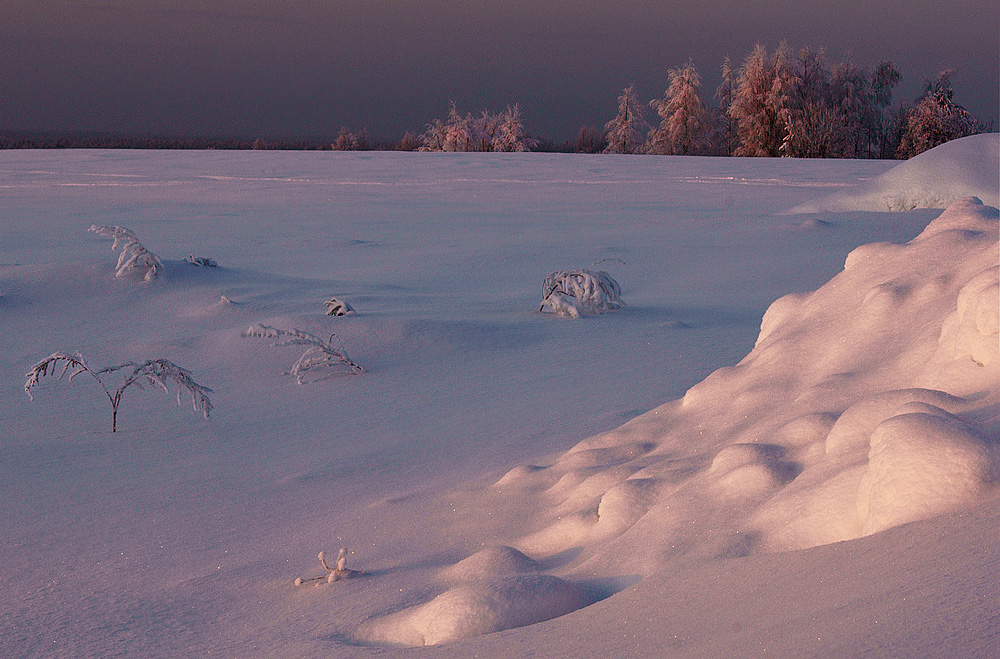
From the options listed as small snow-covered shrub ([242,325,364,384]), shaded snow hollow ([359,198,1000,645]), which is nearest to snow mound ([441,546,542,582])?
shaded snow hollow ([359,198,1000,645])

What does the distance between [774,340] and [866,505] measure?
1.54 m

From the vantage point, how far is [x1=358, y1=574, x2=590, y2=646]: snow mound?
1.49 meters

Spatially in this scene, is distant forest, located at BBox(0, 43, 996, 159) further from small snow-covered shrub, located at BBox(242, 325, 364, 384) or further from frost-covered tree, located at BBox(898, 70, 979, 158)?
small snow-covered shrub, located at BBox(242, 325, 364, 384)

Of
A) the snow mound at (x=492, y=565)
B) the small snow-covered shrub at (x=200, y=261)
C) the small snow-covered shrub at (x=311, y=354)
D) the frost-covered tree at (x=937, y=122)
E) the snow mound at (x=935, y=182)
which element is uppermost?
the frost-covered tree at (x=937, y=122)

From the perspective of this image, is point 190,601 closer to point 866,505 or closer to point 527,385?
point 866,505

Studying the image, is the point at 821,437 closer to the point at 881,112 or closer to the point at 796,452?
the point at 796,452

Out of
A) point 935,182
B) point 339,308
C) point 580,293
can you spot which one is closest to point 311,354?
point 339,308

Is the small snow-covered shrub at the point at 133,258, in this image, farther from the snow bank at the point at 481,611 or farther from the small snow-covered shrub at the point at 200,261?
the snow bank at the point at 481,611

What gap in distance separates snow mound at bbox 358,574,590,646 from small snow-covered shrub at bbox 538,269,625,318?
3964mm

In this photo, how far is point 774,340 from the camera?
2936mm

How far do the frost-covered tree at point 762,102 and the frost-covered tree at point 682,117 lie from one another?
2069 mm

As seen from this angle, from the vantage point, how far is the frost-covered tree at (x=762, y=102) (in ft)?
111

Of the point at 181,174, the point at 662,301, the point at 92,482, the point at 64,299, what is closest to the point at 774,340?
the point at 92,482

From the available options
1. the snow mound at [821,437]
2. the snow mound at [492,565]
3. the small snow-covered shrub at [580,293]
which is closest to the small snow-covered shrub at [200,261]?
the small snow-covered shrub at [580,293]
